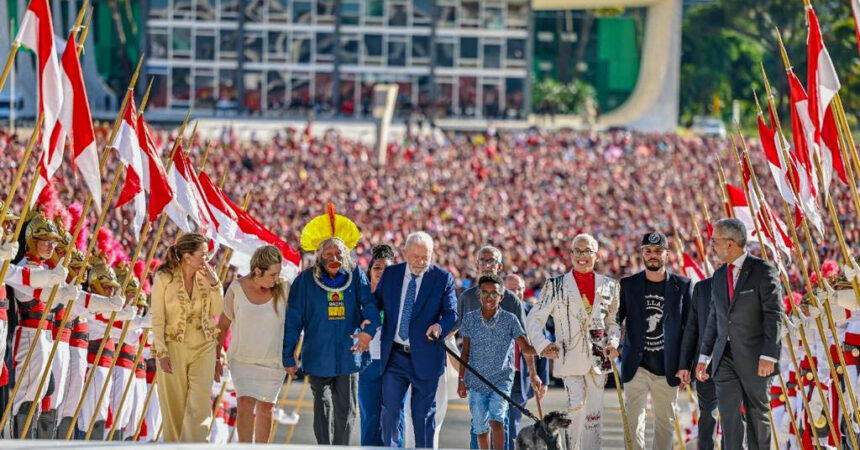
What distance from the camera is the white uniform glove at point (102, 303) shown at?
1290 cm

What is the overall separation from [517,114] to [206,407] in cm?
6839

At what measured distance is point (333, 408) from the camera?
12109 mm

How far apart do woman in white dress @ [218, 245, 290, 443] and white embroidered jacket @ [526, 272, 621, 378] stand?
179 cm

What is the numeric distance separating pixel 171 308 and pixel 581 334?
2.78 m

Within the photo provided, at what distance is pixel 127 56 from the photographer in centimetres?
7675

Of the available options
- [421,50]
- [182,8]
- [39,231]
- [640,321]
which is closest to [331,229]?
[39,231]

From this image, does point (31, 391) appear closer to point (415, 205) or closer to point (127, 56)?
point (415, 205)

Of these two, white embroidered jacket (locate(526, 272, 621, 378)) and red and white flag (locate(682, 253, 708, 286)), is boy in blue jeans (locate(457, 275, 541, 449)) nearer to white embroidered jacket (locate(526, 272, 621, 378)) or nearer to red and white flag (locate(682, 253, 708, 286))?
white embroidered jacket (locate(526, 272, 621, 378))

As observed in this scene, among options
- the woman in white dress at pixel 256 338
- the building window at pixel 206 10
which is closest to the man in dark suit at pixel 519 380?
the woman in white dress at pixel 256 338

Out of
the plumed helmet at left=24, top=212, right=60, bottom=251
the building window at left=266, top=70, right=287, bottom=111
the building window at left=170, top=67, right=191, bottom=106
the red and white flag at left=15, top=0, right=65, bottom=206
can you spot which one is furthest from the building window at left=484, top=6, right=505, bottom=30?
the red and white flag at left=15, top=0, right=65, bottom=206

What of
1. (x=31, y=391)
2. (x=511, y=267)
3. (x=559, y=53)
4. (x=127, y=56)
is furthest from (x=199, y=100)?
(x=31, y=391)

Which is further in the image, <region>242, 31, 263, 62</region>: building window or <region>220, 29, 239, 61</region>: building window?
<region>242, 31, 263, 62</region>: building window

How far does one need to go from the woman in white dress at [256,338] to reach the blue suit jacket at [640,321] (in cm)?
241

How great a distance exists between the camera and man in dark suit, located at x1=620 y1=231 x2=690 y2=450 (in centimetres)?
1239
